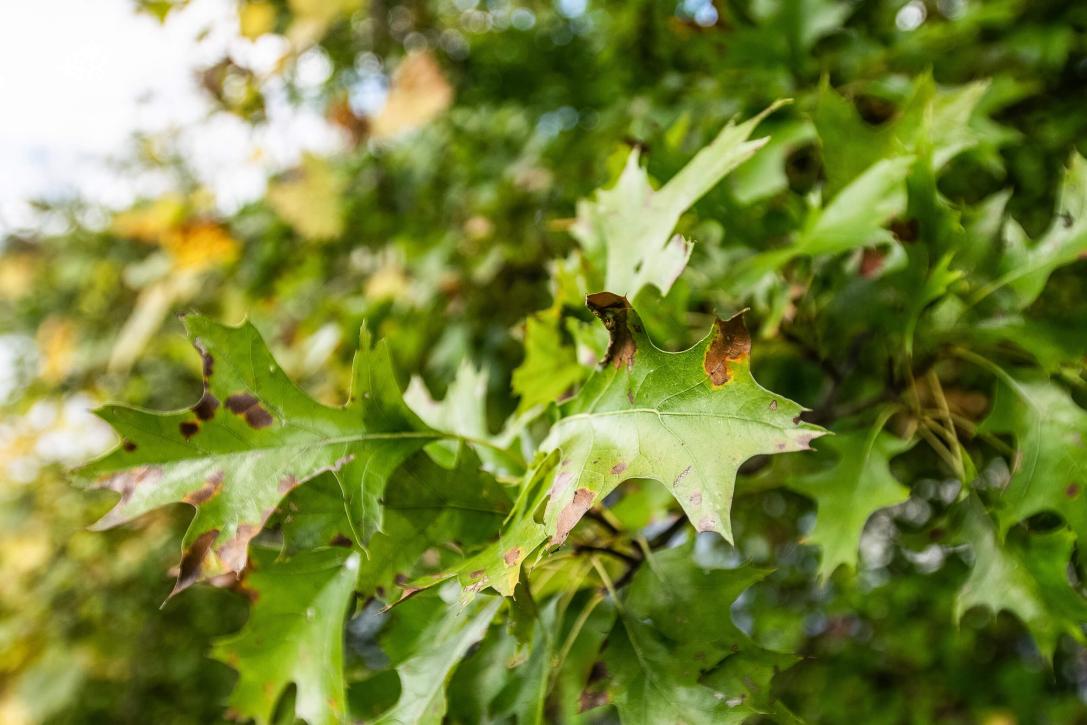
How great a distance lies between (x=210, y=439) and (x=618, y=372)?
0.34m

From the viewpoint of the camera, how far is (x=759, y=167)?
107cm

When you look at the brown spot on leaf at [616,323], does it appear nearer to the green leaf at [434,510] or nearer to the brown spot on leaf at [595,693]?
the green leaf at [434,510]

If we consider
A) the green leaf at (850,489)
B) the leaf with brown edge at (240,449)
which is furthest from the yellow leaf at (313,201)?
the green leaf at (850,489)

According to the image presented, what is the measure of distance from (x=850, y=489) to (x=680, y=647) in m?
0.27

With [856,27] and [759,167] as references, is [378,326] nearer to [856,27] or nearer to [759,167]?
[759,167]

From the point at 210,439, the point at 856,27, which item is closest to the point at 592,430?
the point at 210,439

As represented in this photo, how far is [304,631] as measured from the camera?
0.73 metres

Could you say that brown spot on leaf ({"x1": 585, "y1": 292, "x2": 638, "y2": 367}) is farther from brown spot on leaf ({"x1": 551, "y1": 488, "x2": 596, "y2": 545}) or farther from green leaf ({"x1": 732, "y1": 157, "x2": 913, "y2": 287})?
green leaf ({"x1": 732, "y1": 157, "x2": 913, "y2": 287})

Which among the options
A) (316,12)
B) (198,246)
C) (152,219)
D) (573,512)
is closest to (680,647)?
(573,512)

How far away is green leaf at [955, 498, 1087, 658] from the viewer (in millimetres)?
728

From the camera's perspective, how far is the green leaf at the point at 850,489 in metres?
0.79

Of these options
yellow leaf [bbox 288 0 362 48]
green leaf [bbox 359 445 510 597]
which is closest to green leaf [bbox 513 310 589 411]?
green leaf [bbox 359 445 510 597]

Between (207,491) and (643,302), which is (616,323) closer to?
(643,302)

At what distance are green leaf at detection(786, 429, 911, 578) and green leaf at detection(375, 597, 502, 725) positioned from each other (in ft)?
1.13
